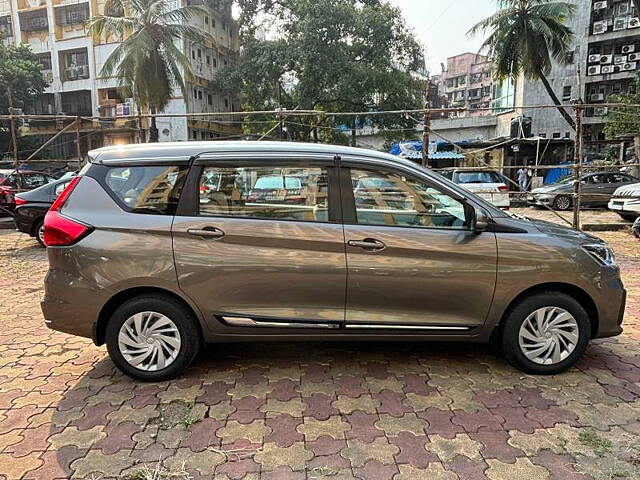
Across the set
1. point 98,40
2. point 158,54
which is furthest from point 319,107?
point 98,40

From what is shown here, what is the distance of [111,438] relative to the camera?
271 centimetres

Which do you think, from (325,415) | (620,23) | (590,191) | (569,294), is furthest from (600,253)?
(620,23)

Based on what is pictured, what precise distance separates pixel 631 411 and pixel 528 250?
3.82 ft

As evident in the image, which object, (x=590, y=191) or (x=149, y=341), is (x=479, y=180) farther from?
(x=149, y=341)

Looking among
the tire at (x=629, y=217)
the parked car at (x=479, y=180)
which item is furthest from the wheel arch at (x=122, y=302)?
the parked car at (x=479, y=180)

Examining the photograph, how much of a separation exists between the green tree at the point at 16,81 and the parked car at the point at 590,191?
27.8 m

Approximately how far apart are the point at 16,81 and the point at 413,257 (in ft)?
108

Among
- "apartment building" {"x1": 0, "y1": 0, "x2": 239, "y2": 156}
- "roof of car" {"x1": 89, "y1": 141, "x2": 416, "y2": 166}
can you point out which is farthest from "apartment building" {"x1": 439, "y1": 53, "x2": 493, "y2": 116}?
"roof of car" {"x1": 89, "y1": 141, "x2": 416, "y2": 166}

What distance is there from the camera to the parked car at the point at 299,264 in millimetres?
3195

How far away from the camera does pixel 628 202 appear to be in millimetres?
11414

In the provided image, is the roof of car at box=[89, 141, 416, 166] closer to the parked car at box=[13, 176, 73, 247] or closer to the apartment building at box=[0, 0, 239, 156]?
the parked car at box=[13, 176, 73, 247]

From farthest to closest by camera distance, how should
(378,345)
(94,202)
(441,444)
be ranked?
(378,345), (94,202), (441,444)

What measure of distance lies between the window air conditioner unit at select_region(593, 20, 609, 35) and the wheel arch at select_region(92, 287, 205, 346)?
36476 millimetres

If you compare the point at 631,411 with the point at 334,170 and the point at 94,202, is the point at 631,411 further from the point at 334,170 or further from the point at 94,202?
the point at 94,202
